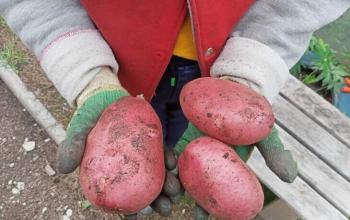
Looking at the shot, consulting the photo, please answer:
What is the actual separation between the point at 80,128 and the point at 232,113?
0.28m

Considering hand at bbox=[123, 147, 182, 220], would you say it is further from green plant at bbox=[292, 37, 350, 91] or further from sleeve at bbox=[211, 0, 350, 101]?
green plant at bbox=[292, 37, 350, 91]

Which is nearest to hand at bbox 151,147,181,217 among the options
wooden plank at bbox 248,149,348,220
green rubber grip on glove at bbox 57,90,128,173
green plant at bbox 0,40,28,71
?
green rubber grip on glove at bbox 57,90,128,173

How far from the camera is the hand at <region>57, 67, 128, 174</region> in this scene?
958mm

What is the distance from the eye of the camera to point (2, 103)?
2.30 m

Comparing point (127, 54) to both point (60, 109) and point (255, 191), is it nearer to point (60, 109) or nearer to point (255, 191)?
point (255, 191)

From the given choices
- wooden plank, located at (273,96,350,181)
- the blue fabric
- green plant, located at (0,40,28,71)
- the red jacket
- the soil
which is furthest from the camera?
green plant, located at (0,40,28,71)

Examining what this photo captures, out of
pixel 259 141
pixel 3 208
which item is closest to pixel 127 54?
pixel 259 141

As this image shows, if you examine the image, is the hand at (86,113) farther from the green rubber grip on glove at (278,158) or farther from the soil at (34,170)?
the soil at (34,170)

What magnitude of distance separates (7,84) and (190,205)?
97 cm

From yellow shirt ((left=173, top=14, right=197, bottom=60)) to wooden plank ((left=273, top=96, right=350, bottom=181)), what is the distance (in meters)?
0.78

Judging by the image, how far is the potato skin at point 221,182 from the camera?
0.95 metres

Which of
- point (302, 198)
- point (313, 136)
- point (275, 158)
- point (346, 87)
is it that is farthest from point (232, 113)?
point (346, 87)

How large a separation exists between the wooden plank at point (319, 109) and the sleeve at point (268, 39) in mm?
782

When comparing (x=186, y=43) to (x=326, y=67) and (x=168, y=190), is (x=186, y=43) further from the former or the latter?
(x=326, y=67)
